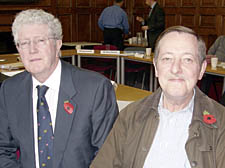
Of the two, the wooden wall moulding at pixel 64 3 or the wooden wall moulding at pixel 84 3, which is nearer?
the wooden wall moulding at pixel 64 3

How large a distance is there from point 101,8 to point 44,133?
341 inches

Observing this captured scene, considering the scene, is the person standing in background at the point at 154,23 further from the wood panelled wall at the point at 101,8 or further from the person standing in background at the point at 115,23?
the wood panelled wall at the point at 101,8

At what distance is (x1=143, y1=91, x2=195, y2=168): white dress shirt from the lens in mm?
1513

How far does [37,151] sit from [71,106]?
332mm

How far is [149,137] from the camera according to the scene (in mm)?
1576

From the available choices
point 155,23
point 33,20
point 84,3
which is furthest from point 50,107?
point 84,3

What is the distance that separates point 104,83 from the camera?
1.92 m

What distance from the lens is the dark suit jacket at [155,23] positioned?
7309 mm

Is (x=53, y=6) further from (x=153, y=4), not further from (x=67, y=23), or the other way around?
(x=153, y=4)

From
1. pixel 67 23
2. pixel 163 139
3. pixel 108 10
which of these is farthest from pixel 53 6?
pixel 163 139

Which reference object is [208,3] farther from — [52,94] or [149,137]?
[149,137]

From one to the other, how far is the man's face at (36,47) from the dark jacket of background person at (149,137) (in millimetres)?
531

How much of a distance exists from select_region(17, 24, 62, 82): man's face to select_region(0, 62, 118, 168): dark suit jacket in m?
0.15

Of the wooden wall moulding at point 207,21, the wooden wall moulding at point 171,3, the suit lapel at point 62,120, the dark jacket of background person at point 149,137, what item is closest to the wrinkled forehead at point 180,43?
the dark jacket of background person at point 149,137
